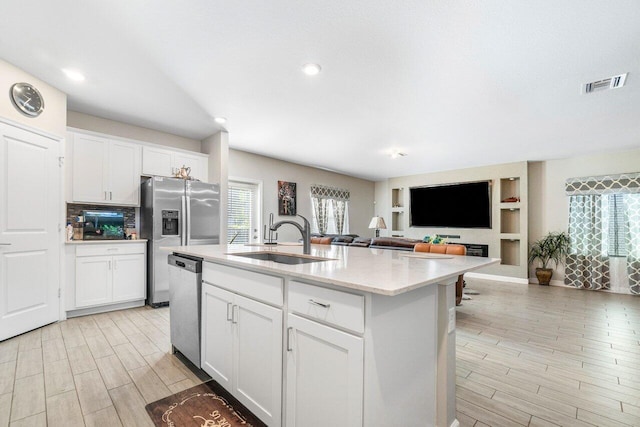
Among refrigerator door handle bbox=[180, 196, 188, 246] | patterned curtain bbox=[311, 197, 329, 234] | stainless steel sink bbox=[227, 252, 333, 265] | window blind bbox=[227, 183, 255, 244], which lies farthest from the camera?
patterned curtain bbox=[311, 197, 329, 234]

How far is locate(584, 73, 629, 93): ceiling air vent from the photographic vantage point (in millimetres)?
2693

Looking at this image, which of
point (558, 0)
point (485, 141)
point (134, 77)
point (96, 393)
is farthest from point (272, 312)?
point (485, 141)

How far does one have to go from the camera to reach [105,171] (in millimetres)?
3826

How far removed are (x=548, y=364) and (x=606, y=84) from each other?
2.64 m

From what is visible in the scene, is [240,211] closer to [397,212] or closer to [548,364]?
[397,212]

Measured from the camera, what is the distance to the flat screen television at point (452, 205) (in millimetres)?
6684

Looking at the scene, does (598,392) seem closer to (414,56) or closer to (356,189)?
(414,56)

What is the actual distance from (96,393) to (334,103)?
3.28 m

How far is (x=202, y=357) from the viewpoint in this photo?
2.12 metres

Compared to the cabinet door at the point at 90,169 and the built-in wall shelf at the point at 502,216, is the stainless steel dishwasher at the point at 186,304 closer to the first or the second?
the cabinet door at the point at 90,169

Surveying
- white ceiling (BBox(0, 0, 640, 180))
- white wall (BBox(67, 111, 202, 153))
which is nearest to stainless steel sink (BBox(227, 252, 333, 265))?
white ceiling (BBox(0, 0, 640, 180))

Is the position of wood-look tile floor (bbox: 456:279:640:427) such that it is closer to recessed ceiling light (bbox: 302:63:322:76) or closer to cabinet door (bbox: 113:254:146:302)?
recessed ceiling light (bbox: 302:63:322:76)

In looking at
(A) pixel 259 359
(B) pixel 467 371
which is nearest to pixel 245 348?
(A) pixel 259 359

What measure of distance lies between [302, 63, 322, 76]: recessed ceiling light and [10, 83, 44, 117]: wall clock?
279cm
